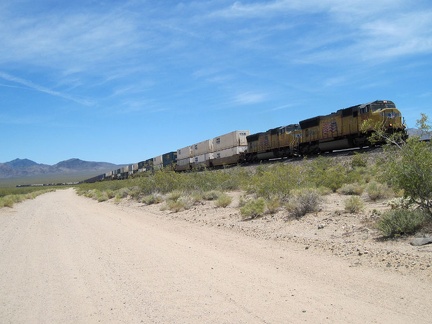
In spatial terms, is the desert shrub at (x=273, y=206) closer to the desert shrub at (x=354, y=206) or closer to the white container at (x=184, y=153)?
the desert shrub at (x=354, y=206)

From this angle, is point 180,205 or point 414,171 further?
point 180,205

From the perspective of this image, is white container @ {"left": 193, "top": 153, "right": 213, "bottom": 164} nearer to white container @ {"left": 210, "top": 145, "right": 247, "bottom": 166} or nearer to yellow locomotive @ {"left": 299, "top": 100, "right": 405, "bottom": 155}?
white container @ {"left": 210, "top": 145, "right": 247, "bottom": 166}

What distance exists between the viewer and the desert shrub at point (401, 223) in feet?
28.1

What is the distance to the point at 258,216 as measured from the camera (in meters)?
14.0

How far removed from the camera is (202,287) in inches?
257

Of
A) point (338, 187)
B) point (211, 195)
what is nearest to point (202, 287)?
point (338, 187)

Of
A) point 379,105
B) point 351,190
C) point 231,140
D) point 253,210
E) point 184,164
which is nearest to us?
point 253,210

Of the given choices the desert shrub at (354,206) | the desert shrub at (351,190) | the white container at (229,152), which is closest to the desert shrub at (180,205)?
the desert shrub at (351,190)

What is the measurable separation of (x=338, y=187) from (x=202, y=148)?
35.9 m

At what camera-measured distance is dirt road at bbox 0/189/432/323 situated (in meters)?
5.27

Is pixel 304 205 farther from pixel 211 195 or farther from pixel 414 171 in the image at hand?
pixel 211 195

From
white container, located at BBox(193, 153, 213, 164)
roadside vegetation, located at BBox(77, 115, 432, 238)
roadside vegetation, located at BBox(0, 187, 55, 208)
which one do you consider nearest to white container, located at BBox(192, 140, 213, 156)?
white container, located at BBox(193, 153, 213, 164)

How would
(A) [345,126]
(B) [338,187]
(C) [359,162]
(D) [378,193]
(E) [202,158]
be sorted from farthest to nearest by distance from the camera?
(E) [202,158], (A) [345,126], (C) [359,162], (B) [338,187], (D) [378,193]

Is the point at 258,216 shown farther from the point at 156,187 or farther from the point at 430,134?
the point at 156,187
